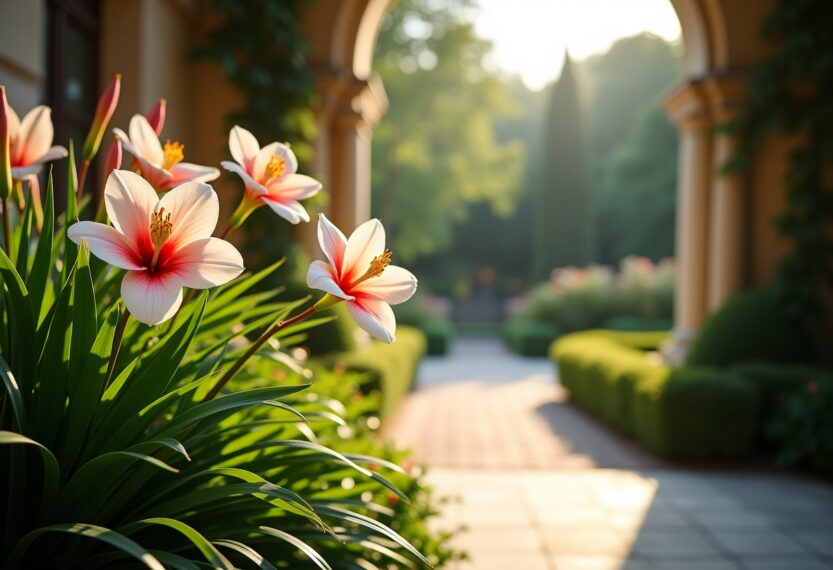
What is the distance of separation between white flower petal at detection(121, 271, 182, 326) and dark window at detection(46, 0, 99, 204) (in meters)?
4.41

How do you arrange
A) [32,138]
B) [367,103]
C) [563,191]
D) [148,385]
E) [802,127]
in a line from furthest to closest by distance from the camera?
[563,191] < [367,103] < [802,127] < [32,138] < [148,385]

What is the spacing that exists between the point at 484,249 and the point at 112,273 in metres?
27.8

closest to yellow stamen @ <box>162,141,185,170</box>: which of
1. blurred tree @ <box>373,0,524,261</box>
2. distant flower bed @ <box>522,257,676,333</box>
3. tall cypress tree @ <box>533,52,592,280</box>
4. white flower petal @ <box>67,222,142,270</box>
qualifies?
white flower petal @ <box>67,222,142,270</box>

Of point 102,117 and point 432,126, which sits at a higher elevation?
point 432,126

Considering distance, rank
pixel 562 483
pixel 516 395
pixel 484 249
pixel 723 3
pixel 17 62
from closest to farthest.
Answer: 1. pixel 17 62
2. pixel 562 483
3. pixel 723 3
4. pixel 516 395
5. pixel 484 249

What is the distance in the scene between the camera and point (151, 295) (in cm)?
106

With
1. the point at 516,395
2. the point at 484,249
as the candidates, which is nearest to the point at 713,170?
the point at 516,395

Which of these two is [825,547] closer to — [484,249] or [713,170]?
[713,170]

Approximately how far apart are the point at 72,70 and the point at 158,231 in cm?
498

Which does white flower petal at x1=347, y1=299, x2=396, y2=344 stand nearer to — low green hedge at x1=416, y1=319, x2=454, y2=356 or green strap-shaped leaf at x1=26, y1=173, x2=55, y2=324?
green strap-shaped leaf at x1=26, y1=173, x2=55, y2=324

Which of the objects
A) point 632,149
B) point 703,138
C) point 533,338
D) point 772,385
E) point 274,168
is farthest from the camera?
point 632,149

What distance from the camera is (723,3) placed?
7348mm

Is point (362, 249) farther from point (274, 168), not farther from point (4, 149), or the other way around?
point (4, 149)

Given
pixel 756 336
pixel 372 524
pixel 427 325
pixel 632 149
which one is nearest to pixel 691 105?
pixel 756 336
